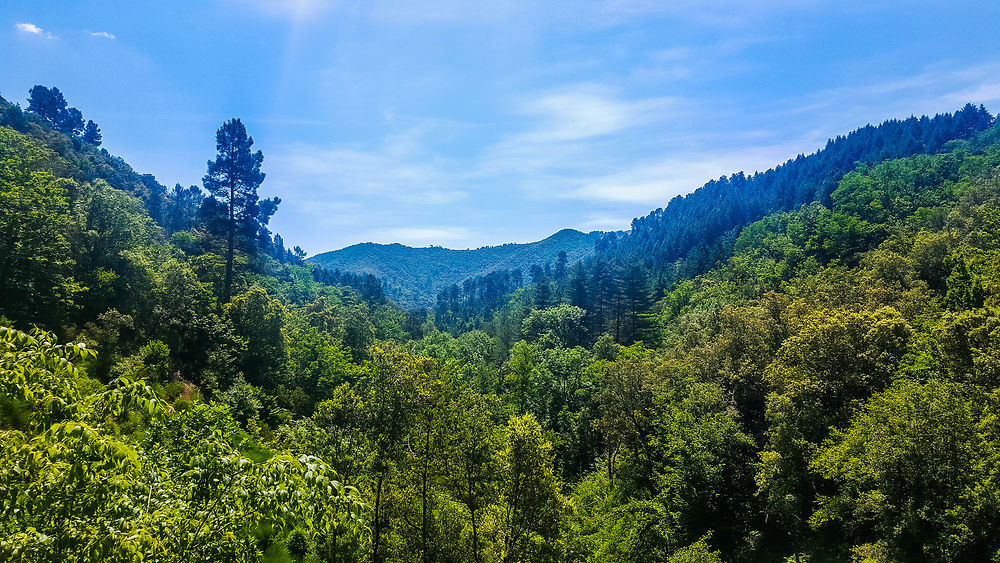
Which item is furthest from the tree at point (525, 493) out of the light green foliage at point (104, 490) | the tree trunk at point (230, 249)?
the tree trunk at point (230, 249)

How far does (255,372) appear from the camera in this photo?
45.2m

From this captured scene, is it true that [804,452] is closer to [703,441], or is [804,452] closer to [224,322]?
[703,441]

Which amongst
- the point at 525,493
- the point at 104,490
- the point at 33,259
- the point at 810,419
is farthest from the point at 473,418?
the point at 33,259

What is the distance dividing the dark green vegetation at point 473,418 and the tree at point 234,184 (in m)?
0.84

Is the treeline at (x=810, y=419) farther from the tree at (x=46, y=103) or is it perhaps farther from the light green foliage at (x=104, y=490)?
→ the tree at (x=46, y=103)

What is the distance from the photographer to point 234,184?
178ft

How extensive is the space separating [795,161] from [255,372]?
761ft

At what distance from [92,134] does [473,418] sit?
14083cm

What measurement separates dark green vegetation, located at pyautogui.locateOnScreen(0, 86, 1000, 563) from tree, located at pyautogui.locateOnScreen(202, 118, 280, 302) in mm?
837

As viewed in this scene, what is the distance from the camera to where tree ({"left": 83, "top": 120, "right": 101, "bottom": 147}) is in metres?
106

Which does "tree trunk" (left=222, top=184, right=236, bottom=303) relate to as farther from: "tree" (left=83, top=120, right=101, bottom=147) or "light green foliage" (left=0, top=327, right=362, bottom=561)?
"tree" (left=83, top=120, right=101, bottom=147)

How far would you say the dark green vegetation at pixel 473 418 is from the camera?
16.1 feet

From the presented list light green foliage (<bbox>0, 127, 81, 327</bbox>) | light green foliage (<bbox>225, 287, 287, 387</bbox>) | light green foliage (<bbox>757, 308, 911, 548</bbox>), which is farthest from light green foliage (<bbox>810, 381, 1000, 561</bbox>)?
light green foliage (<bbox>0, 127, 81, 327</bbox>)

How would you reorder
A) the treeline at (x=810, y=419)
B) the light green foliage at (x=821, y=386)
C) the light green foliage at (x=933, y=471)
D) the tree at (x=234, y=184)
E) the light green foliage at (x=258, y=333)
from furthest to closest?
the tree at (x=234, y=184), the light green foliage at (x=258, y=333), the light green foliage at (x=821, y=386), the treeline at (x=810, y=419), the light green foliage at (x=933, y=471)
